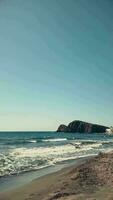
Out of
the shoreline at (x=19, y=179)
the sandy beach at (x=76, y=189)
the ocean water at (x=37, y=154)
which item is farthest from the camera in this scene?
the ocean water at (x=37, y=154)

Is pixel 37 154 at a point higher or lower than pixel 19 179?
higher

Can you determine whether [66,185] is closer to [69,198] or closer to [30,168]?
[69,198]

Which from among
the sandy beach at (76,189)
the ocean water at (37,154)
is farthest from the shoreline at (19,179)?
the ocean water at (37,154)

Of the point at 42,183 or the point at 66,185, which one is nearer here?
the point at 66,185

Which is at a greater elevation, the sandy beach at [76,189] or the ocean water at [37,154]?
the ocean water at [37,154]

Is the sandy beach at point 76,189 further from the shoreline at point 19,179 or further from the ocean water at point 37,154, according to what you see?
the ocean water at point 37,154

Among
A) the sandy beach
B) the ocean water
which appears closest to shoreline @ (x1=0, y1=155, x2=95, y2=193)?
the sandy beach

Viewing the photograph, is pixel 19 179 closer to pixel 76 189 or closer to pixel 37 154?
pixel 76 189

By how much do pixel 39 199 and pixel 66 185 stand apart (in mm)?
2121

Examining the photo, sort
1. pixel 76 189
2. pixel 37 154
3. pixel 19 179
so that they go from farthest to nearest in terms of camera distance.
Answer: pixel 37 154, pixel 19 179, pixel 76 189

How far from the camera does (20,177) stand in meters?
20.1

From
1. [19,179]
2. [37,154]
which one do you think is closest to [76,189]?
[19,179]

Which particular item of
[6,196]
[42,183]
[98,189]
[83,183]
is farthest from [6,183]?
[98,189]

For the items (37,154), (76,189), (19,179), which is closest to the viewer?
(76,189)
